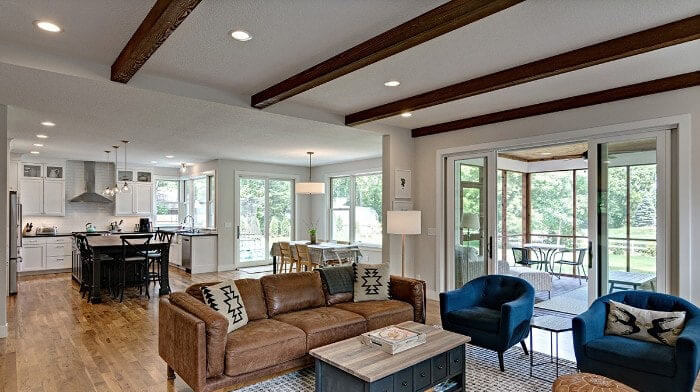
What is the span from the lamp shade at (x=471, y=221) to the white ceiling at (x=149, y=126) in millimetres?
1832

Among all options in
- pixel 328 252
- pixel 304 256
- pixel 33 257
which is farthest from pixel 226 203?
pixel 33 257

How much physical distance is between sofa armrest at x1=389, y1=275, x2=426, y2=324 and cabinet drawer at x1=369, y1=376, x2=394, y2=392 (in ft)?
5.75

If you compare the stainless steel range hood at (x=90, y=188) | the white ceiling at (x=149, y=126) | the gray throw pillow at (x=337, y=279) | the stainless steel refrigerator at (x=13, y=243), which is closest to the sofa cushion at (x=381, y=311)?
the gray throw pillow at (x=337, y=279)

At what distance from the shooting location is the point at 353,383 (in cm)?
257

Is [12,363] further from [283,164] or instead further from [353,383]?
[283,164]

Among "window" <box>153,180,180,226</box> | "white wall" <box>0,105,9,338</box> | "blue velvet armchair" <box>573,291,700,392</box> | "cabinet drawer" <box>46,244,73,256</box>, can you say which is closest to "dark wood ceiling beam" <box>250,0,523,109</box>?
"blue velvet armchair" <box>573,291,700,392</box>

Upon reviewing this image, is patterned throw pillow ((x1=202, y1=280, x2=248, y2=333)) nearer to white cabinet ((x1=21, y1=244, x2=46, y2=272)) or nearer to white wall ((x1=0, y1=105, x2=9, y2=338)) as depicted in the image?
white wall ((x1=0, y1=105, x2=9, y2=338))

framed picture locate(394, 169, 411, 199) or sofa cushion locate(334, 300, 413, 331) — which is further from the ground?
framed picture locate(394, 169, 411, 199)

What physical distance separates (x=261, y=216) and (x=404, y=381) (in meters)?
7.74

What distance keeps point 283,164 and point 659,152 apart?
782 centimetres

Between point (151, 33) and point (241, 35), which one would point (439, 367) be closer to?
point (241, 35)

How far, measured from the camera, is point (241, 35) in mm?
2893

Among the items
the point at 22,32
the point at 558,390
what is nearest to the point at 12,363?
the point at 22,32

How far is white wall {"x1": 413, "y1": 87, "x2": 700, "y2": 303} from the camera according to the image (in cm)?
367
